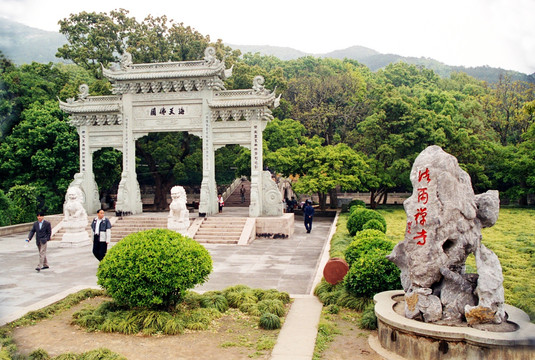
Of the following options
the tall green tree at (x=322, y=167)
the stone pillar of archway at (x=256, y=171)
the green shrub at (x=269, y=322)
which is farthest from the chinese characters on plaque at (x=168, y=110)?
the green shrub at (x=269, y=322)

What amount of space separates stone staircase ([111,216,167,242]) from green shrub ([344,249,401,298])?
35.5ft

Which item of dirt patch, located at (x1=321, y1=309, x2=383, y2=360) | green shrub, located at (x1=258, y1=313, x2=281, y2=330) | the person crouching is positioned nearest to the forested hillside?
the person crouching

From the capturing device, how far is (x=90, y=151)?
19141 millimetres

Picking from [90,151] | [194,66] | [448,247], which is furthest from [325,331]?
[90,151]

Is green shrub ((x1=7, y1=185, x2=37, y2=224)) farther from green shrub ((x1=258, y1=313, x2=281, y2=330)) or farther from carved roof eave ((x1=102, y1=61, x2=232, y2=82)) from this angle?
green shrub ((x1=258, y1=313, x2=281, y2=330))

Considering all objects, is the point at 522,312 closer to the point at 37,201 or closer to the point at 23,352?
the point at 23,352

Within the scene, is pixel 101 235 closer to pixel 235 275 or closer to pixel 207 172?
pixel 235 275

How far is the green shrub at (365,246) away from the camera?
7852mm

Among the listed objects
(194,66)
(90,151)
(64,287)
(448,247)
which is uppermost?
(194,66)

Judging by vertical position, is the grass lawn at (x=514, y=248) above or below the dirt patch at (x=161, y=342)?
above

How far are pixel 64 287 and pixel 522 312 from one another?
8.25 meters

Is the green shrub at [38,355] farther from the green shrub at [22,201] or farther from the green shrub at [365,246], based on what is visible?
the green shrub at [22,201]

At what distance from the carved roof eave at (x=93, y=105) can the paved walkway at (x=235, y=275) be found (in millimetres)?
5743

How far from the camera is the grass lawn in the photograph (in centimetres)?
685
